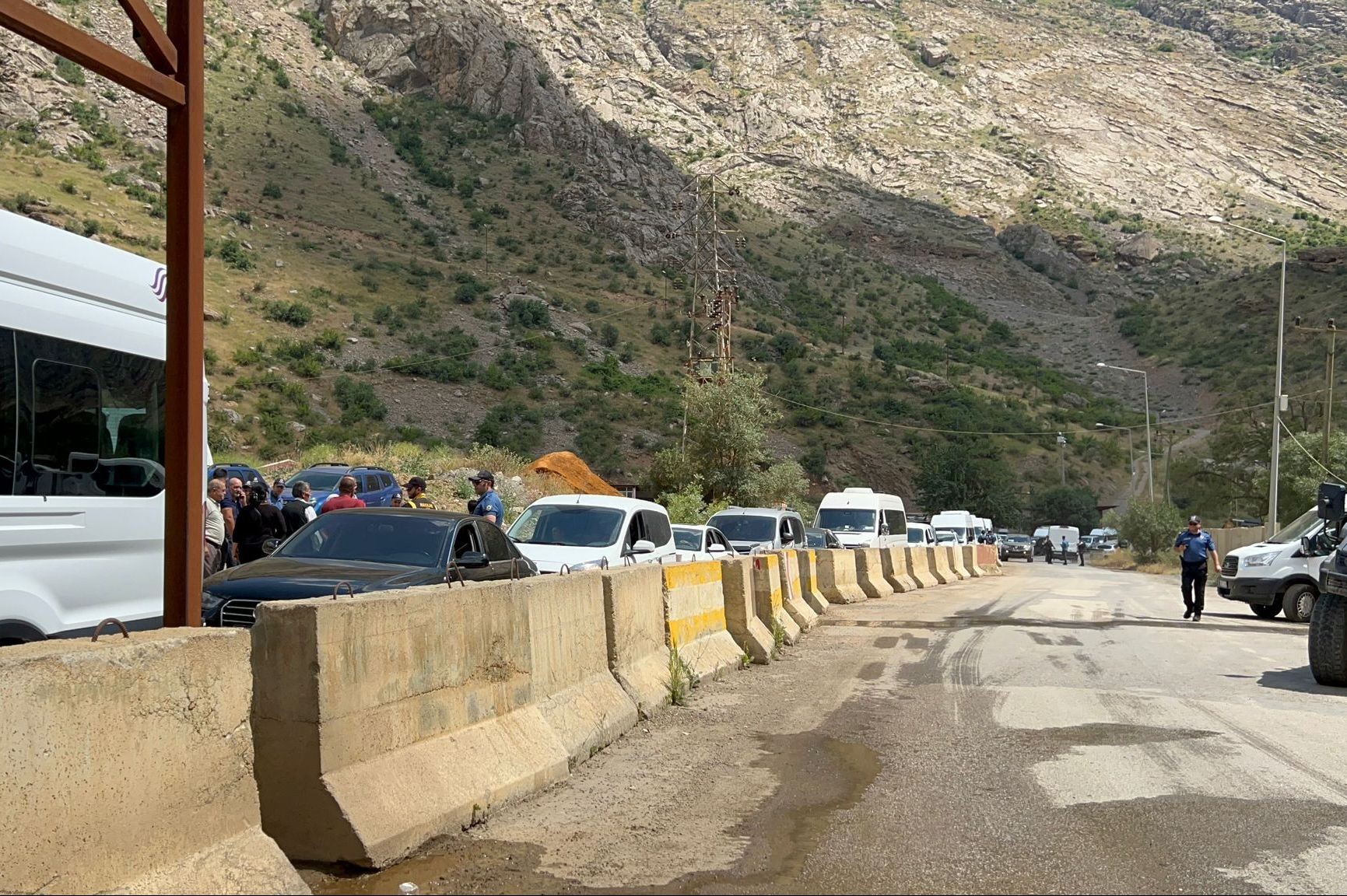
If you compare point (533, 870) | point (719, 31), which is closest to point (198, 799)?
point (533, 870)

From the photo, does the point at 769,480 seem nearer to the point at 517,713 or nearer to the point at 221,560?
the point at 221,560

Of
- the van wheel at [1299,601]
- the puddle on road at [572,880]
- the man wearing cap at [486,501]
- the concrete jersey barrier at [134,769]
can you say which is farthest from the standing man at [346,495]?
the van wheel at [1299,601]

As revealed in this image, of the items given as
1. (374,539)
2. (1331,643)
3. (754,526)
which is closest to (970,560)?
(754,526)

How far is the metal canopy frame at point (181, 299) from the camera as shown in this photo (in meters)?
5.65

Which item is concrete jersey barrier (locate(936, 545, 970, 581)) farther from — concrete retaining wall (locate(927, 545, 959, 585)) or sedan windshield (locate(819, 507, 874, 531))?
sedan windshield (locate(819, 507, 874, 531))

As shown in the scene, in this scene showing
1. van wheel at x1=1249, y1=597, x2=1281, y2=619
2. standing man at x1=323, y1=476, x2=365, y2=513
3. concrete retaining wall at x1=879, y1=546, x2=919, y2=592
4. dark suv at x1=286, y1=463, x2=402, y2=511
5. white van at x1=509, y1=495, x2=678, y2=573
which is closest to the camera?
standing man at x1=323, y1=476, x2=365, y2=513

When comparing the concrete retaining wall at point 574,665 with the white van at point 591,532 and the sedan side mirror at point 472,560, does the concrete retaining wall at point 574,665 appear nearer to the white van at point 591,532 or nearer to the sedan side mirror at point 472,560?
the sedan side mirror at point 472,560

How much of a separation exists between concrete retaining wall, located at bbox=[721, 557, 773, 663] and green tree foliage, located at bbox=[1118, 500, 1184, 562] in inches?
2128

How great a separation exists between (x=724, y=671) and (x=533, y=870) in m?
7.42

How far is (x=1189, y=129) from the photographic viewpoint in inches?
5581

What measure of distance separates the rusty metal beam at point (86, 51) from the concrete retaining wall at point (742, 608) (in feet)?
29.7

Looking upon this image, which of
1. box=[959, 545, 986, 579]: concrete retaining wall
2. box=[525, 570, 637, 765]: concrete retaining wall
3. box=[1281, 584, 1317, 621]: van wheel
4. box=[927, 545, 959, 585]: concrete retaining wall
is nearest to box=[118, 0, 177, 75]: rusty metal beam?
box=[525, 570, 637, 765]: concrete retaining wall

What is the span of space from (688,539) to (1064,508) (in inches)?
2771

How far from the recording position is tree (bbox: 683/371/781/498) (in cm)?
4453
